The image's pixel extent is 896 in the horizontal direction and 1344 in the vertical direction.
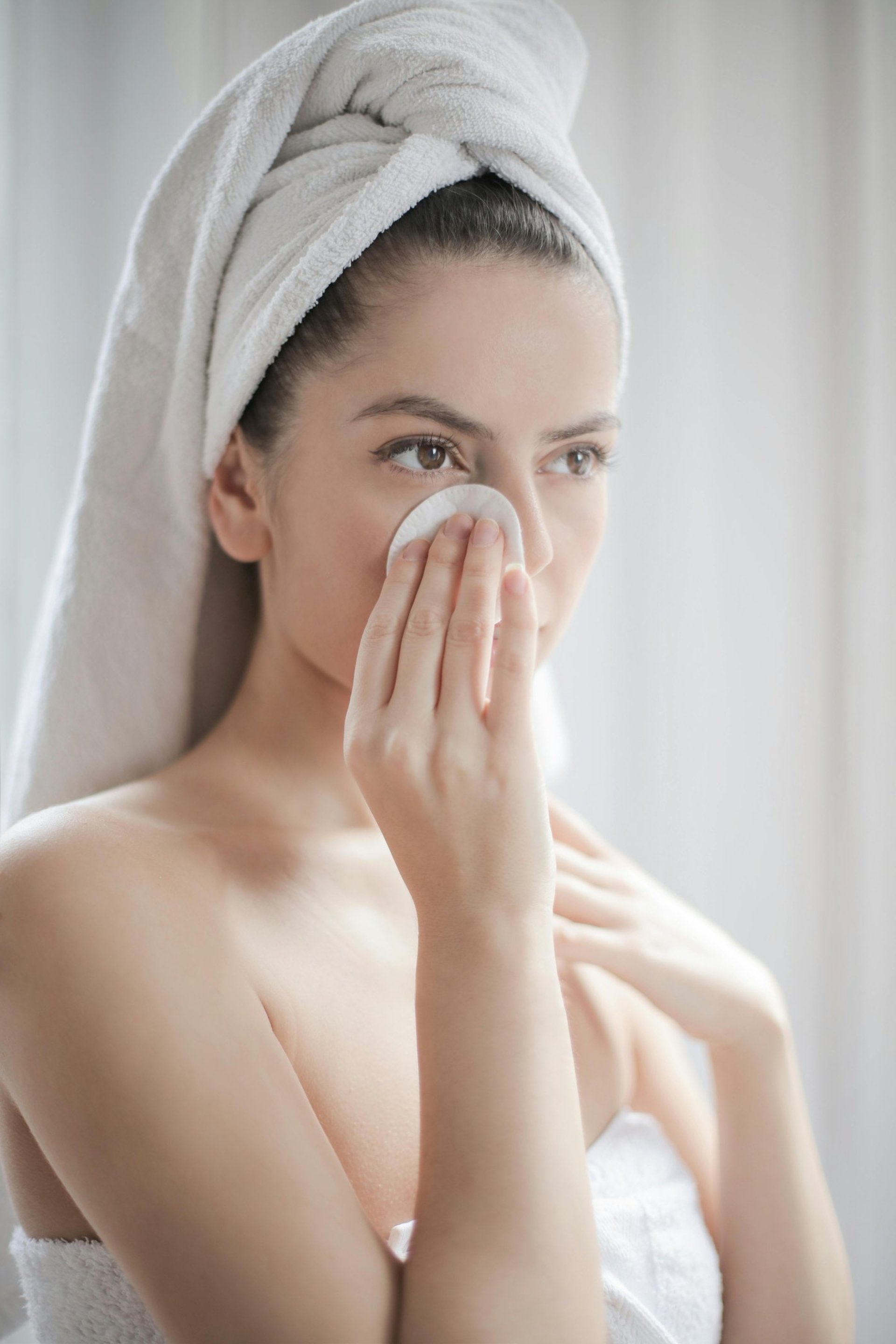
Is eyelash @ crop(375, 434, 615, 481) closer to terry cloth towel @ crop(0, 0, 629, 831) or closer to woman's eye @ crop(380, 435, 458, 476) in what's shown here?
woman's eye @ crop(380, 435, 458, 476)

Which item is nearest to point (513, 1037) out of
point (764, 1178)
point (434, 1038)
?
point (434, 1038)

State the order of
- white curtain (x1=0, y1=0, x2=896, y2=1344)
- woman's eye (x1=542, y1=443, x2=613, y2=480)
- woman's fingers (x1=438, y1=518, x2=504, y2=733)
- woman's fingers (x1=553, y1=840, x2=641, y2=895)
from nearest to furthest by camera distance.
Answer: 1. woman's fingers (x1=438, y1=518, x2=504, y2=733)
2. woman's eye (x1=542, y1=443, x2=613, y2=480)
3. woman's fingers (x1=553, y1=840, x2=641, y2=895)
4. white curtain (x1=0, y1=0, x2=896, y2=1344)

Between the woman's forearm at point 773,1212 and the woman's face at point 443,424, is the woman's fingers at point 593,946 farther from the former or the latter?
the woman's face at point 443,424

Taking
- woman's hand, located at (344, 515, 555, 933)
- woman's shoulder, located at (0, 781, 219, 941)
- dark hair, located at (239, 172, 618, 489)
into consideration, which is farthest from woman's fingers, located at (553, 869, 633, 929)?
dark hair, located at (239, 172, 618, 489)

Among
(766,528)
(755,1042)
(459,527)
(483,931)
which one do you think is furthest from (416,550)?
(766,528)

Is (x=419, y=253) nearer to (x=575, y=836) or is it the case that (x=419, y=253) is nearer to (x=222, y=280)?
(x=222, y=280)

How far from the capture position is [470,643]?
2.28 feet

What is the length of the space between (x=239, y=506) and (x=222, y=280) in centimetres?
20

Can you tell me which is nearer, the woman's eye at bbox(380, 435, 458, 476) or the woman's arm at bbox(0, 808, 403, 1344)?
the woman's arm at bbox(0, 808, 403, 1344)

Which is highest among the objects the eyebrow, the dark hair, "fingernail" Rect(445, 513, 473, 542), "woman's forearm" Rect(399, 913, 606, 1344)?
the dark hair

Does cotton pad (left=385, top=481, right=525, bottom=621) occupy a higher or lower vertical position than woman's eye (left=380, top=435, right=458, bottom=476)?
lower

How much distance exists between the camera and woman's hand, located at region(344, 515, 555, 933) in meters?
0.65

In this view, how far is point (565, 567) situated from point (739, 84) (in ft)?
3.48

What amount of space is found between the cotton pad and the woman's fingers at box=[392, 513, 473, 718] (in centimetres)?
2
